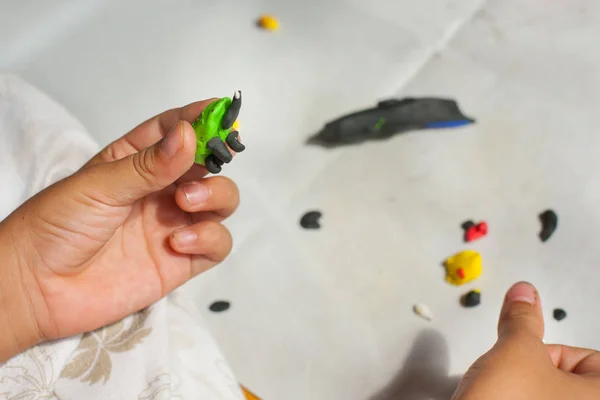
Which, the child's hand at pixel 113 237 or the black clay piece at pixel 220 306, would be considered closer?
the child's hand at pixel 113 237

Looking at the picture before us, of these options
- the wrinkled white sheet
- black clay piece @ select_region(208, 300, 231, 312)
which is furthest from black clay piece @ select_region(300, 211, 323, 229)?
black clay piece @ select_region(208, 300, 231, 312)

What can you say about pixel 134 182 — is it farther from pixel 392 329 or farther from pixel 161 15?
pixel 161 15

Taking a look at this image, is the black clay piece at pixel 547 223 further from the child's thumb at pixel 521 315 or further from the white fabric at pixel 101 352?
the white fabric at pixel 101 352

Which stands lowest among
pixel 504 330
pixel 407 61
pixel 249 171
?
pixel 504 330

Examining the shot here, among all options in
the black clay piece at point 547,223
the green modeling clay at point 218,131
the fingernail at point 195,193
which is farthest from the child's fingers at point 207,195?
the black clay piece at point 547,223

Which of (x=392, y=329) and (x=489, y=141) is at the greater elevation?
(x=489, y=141)

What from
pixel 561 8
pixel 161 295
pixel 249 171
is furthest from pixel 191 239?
pixel 561 8

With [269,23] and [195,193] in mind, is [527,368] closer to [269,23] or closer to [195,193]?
[195,193]
